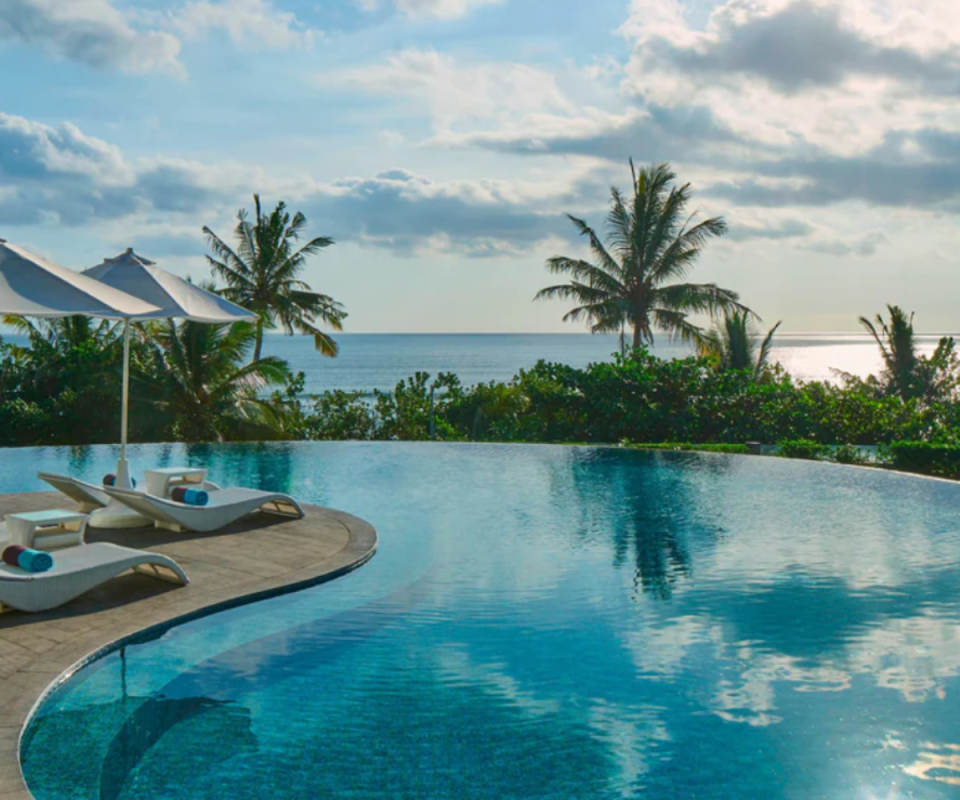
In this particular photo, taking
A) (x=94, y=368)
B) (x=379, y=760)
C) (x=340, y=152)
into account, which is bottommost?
(x=379, y=760)

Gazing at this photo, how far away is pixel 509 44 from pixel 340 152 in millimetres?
5412

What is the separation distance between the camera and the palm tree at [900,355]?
28141mm

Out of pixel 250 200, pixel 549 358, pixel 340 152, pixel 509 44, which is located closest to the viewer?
pixel 509 44

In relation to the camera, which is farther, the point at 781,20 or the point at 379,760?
the point at 781,20

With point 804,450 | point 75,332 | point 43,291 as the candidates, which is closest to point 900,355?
point 804,450

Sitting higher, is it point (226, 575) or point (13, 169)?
point (13, 169)

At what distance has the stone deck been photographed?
15.0 ft

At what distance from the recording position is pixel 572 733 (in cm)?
446

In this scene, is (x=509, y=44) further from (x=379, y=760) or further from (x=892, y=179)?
(x=379, y=760)

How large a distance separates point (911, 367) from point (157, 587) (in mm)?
27776

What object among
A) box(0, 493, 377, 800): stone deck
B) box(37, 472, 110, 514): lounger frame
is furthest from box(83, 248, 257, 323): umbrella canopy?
box(0, 493, 377, 800): stone deck

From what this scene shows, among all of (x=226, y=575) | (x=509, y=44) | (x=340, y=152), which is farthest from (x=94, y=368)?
(x=226, y=575)

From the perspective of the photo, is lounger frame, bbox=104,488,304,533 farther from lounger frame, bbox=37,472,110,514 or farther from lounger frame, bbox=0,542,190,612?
lounger frame, bbox=0,542,190,612

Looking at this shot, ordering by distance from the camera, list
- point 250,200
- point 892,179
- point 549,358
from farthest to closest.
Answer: point 549,358
point 250,200
point 892,179
